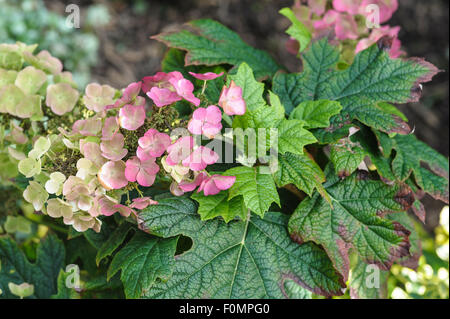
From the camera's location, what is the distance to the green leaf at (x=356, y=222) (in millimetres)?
1022

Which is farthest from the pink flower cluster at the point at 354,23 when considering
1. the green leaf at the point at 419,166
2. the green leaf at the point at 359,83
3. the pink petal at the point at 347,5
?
the green leaf at the point at 419,166

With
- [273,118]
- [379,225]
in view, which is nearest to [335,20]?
[273,118]

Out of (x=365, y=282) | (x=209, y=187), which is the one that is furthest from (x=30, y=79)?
(x=365, y=282)

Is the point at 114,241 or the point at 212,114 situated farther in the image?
the point at 114,241

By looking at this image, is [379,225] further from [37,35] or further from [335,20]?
[37,35]

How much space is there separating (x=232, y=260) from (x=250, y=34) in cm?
289

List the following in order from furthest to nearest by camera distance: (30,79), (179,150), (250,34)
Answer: (250,34) < (30,79) < (179,150)

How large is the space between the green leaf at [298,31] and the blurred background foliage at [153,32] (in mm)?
1855

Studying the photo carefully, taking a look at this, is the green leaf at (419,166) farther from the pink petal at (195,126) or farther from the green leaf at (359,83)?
the pink petal at (195,126)

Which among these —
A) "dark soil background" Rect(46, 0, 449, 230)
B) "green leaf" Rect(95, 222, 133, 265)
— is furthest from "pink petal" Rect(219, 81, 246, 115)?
"dark soil background" Rect(46, 0, 449, 230)

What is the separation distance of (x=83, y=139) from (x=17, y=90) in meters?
0.27

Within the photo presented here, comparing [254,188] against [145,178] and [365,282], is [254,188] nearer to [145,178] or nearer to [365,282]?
[145,178]

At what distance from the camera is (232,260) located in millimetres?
1035

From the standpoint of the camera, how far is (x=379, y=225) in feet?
3.42
